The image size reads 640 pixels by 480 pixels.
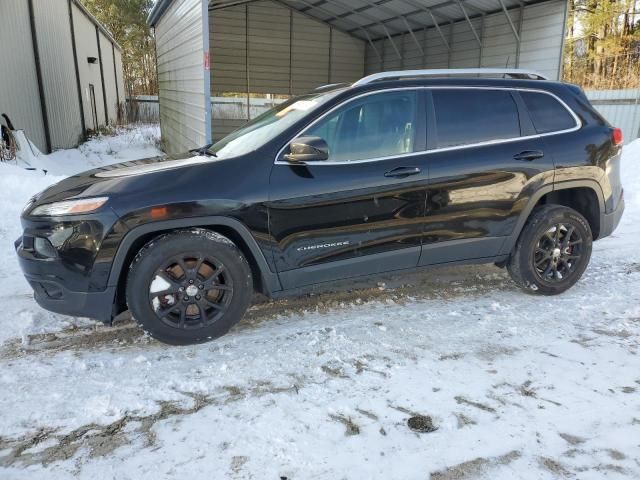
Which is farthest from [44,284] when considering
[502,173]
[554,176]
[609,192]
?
[609,192]

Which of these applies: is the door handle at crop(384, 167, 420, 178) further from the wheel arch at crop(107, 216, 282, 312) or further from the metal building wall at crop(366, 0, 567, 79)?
the metal building wall at crop(366, 0, 567, 79)

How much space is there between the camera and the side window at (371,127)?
11.5ft

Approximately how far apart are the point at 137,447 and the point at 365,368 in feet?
4.50

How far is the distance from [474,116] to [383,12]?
1287 cm

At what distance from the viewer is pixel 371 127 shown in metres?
3.62

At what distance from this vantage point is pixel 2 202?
659 centimetres

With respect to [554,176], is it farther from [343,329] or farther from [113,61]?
[113,61]

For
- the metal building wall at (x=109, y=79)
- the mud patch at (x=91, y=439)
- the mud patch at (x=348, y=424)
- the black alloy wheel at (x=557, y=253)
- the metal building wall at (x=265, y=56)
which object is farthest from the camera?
the metal building wall at (x=109, y=79)

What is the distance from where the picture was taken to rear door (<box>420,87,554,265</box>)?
374 centimetres

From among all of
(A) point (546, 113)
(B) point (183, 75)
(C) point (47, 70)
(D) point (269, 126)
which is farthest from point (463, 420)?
(C) point (47, 70)

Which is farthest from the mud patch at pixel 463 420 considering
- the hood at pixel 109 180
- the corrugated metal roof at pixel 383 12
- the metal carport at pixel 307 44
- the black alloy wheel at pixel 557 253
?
the corrugated metal roof at pixel 383 12

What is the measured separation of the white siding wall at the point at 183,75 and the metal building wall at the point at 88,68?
412cm

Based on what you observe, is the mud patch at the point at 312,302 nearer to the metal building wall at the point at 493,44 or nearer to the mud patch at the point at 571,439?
the mud patch at the point at 571,439

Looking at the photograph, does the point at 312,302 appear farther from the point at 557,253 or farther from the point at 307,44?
the point at 307,44
